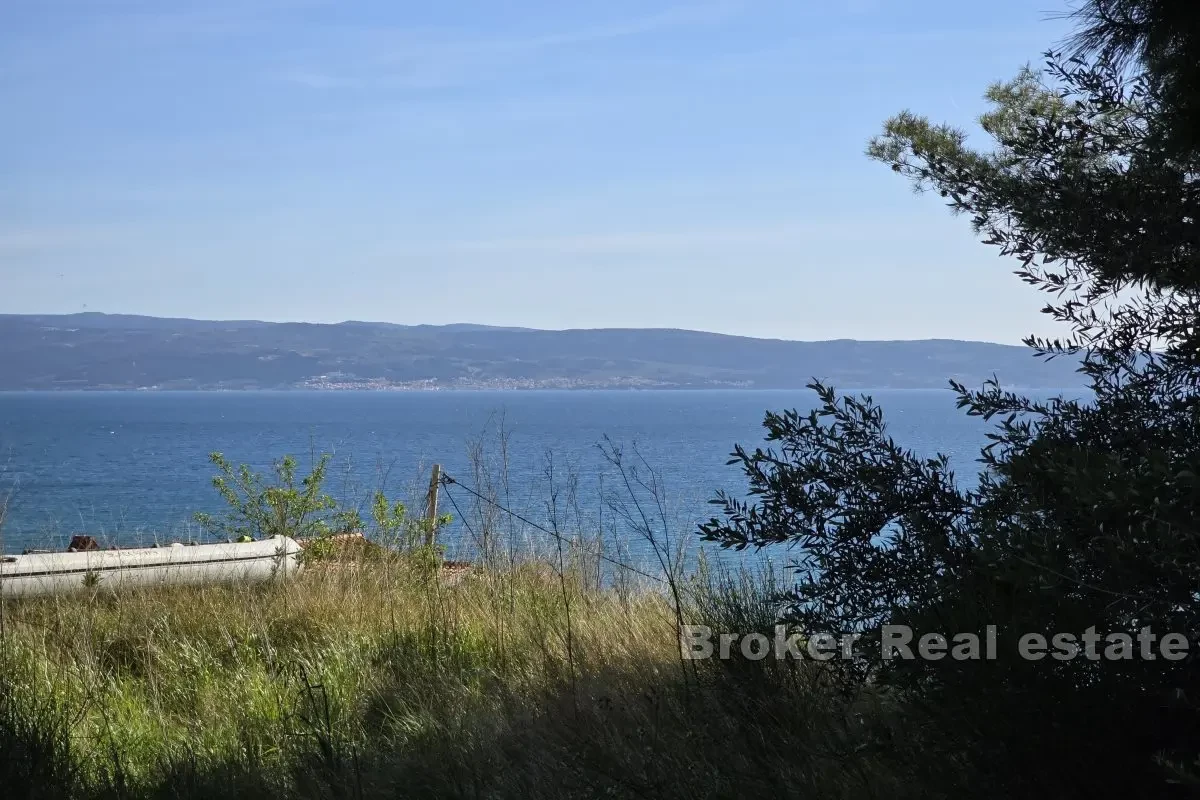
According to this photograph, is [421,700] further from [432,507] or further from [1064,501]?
[432,507]

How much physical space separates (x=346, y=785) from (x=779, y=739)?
1432 mm

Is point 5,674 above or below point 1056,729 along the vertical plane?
below

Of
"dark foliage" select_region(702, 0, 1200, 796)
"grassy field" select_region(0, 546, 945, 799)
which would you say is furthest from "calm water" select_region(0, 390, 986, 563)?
"dark foliage" select_region(702, 0, 1200, 796)

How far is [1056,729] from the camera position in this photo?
2.48 m

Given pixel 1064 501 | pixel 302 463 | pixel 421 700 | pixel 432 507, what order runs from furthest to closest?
1. pixel 302 463
2. pixel 432 507
3. pixel 421 700
4. pixel 1064 501

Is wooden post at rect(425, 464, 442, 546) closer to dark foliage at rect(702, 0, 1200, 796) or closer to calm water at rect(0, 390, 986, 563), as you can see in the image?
calm water at rect(0, 390, 986, 563)

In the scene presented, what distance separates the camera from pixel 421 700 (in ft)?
15.8

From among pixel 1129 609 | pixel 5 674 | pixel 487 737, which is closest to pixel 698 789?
pixel 487 737

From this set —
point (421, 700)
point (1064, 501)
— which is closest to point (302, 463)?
point (421, 700)

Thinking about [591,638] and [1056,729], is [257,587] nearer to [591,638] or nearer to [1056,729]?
[591,638]

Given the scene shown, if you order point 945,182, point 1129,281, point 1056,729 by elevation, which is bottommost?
point 1056,729

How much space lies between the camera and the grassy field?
3586 mm

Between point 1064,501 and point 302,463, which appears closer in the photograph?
point 1064,501

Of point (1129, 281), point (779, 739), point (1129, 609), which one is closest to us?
point (1129, 609)
